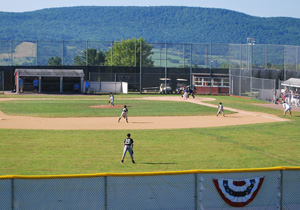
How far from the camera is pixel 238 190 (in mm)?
12516

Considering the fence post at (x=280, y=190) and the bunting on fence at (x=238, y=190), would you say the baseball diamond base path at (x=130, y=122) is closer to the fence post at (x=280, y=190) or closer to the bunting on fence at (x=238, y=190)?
the bunting on fence at (x=238, y=190)

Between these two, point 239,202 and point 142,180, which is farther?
point 239,202

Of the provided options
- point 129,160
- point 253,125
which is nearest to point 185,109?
point 253,125

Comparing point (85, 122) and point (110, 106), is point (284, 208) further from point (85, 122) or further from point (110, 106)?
point (110, 106)

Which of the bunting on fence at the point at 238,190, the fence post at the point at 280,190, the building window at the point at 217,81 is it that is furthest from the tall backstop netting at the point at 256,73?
the bunting on fence at the point at 238,190

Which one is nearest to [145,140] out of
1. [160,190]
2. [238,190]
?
[238,190]

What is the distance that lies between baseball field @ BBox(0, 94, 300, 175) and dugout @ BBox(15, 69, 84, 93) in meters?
24.7

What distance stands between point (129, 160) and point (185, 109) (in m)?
26.0

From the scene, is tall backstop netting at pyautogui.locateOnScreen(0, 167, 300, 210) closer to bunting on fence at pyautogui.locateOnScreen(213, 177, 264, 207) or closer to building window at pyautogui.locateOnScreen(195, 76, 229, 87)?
bunting on fence at pyautogui.locateOnScreen(213, 177, 264, 207)

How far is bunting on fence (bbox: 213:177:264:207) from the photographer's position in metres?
12.3

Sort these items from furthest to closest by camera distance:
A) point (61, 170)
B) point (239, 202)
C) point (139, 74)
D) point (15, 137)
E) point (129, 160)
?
point (139, 74)
point (15, 137)
point (129, 160)
point (61, 170)
point (239, 202)

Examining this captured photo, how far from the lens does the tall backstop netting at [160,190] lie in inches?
447

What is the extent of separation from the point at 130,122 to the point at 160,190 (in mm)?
24130

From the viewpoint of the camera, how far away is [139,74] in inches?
2918
